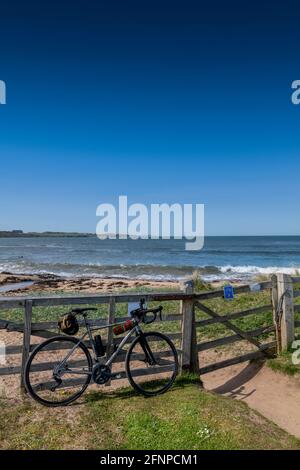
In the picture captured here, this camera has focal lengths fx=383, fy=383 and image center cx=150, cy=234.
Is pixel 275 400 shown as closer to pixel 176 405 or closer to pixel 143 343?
pixel 176 405

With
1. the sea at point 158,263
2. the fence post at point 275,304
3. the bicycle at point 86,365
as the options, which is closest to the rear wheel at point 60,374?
the bicycle at point 86,365

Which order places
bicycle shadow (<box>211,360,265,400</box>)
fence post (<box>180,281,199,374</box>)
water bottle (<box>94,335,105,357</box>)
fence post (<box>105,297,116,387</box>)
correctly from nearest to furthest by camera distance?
water bottle (<box>94,335,105,357</box>) < fence post (<box>105,297,116,387</box>) < fence post (<box>180,281,199,374</box>) < bicycle shadow (<box>211,360,265,400</box>)

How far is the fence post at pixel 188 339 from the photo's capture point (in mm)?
6977

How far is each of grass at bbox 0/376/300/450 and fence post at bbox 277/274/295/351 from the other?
119 inches

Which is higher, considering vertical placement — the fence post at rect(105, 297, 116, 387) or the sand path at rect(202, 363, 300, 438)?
the fence post at rect(105, 297, 116, 387)

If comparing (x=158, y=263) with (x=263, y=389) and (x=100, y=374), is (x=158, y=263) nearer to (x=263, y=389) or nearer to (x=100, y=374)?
(x=263, y=389)

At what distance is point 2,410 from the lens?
210 inches

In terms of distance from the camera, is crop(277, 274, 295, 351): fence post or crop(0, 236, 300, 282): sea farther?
crop(0, 236, 300, 282): sea

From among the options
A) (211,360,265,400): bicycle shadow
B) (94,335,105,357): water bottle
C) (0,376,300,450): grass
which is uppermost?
(94,335,105,357): water bottle

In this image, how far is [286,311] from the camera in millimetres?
8508

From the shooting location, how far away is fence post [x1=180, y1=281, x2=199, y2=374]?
6.98 metres

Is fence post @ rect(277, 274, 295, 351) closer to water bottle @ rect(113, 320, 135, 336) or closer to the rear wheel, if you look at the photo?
water bottle @ rect(113, 320, 135, 336)

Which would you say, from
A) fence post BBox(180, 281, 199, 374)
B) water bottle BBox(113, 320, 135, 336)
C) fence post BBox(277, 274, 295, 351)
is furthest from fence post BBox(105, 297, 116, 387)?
fence post BBox(277, 274, 295, 351)

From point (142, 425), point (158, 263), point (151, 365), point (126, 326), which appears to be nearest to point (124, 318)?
point (126, 326)
